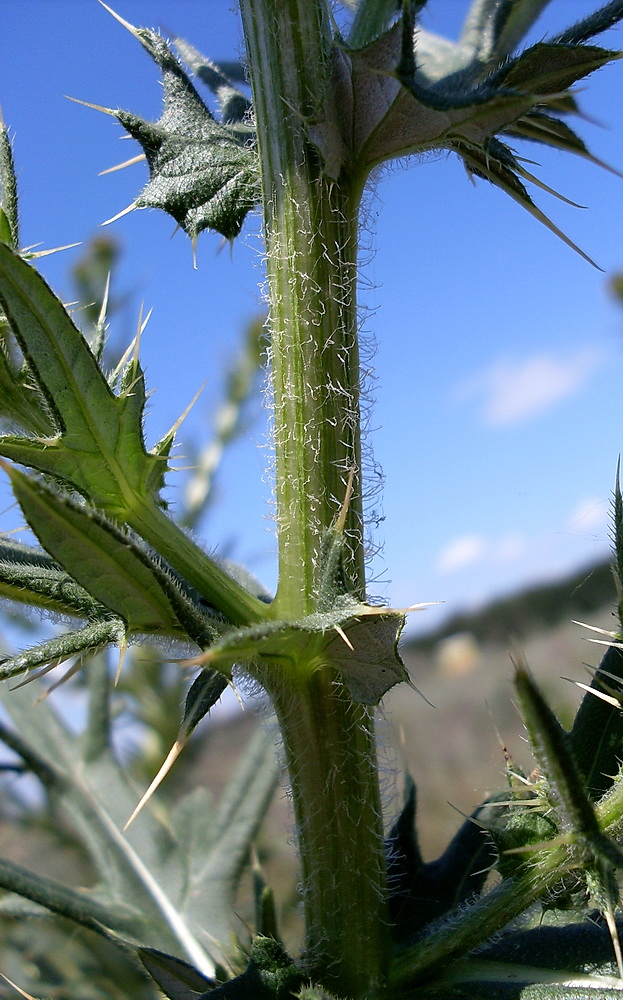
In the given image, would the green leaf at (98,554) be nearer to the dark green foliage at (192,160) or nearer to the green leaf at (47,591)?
the green leaf at (47,591)

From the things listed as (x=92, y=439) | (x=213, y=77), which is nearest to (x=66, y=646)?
(x=92, y=439)

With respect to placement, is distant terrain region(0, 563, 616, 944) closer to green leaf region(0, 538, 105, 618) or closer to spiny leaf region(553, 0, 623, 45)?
green leaf region(0, 538, 105, 618)

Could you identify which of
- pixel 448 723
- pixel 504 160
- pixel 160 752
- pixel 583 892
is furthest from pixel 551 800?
pixel 448 723

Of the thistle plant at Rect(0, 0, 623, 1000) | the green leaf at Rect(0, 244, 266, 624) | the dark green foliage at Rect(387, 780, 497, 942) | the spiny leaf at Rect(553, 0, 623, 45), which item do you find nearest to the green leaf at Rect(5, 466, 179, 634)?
the thistle plant at Rect(0, 0, 623, 1000)

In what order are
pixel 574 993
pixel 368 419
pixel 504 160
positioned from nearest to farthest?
pixel 574 993
pixel 504 160
pixel 368 419

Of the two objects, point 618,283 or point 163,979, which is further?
point 618,283

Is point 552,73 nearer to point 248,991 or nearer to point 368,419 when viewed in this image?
point 368,419

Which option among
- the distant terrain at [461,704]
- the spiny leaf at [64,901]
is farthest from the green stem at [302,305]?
the distant terrain at [461,704]

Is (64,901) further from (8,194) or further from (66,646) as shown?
(8,194)
